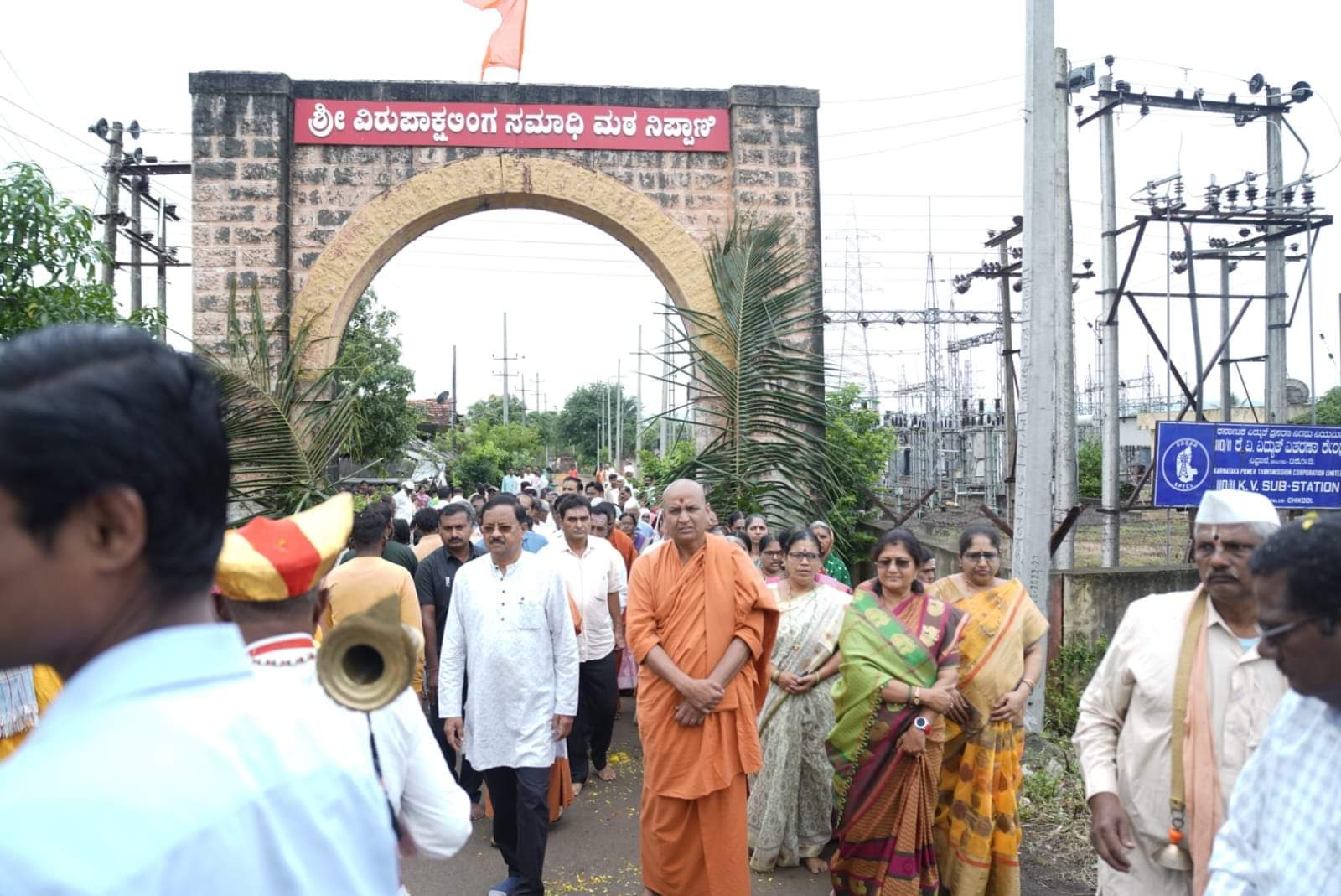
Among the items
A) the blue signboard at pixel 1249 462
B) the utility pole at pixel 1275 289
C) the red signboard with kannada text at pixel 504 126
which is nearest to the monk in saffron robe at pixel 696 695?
the blue signboard at pixel 1249 462

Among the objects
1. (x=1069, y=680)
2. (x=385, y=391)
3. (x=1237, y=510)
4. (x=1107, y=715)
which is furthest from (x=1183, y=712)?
(x=385, y=391)

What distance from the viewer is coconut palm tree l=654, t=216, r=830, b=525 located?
964 cm

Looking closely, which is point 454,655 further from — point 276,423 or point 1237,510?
point 276,423

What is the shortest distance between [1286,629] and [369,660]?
63.4 inches

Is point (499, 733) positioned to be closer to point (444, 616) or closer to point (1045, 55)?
point (444, 616)

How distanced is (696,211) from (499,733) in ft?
22.8

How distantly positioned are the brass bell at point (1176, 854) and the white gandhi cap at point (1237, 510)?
32.5 inches

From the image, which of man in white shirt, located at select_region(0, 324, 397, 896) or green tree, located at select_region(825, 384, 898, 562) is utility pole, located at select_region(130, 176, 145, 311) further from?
man in white shirt, located at select_region(0, 324, 397, 896)

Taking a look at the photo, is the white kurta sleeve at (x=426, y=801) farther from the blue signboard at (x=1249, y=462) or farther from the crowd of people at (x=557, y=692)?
the blue signboard at (x=1249, y=462)

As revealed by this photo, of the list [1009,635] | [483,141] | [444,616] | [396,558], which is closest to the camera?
[1009,635]

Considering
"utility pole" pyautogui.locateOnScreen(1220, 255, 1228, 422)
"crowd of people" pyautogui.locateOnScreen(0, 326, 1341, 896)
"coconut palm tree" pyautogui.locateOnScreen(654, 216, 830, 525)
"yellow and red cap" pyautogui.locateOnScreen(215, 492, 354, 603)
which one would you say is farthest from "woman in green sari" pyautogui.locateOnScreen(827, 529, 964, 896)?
Answer: "utility pole" pyautogui.locateOnScreen(1220, 255, 1228, 422)

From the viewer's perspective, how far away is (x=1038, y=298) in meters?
6.07

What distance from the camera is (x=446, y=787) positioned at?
2270 mm

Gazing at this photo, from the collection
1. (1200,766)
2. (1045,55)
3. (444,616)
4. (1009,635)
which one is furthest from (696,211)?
(1200,766)
